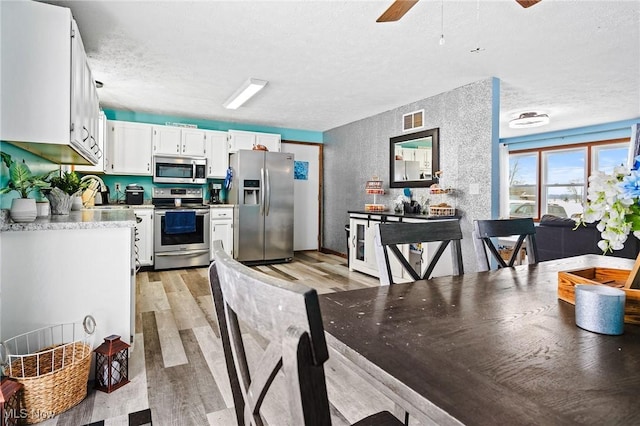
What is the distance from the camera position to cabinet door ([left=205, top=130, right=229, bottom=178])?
5.79 m

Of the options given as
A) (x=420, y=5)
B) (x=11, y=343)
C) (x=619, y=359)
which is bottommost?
(x=11, y=343)

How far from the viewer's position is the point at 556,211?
7328 millimetres

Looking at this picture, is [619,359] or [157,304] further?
[157,304]

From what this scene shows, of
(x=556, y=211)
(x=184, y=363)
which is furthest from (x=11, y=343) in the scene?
(x=556, y=211)

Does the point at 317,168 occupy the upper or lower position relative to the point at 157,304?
upper

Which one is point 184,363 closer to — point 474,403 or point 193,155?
point 474,403

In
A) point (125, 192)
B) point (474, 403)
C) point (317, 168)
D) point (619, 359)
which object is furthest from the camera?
point (317, 168)

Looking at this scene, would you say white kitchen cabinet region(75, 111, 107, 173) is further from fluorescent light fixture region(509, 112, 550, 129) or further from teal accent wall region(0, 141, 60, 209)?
fluorescent light fixture region(509, 112, 550, 129)

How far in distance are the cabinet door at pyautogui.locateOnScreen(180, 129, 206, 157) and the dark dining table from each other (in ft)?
16.7

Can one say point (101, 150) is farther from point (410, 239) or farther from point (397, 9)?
point (410, 239)

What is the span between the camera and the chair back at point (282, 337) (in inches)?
15.8

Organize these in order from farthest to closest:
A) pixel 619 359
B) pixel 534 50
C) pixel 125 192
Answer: pixel 125 192, pixel 534 50, pixel 619 359

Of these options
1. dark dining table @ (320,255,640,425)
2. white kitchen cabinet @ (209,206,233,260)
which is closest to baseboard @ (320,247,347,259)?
white kitchen cabinet @ (209,206,233,260)

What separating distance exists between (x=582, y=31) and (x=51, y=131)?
3764 mm
